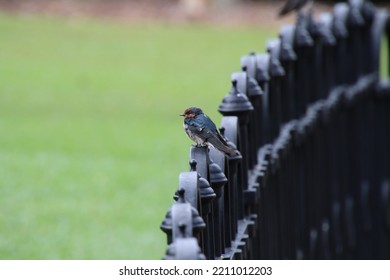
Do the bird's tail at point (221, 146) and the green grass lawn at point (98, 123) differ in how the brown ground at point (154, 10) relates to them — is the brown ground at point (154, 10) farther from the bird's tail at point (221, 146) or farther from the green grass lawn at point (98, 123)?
the bird's tail at point (221, 146)

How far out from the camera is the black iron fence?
3852mm

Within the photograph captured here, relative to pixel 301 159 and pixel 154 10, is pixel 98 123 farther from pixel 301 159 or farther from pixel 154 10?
pixel 154 10

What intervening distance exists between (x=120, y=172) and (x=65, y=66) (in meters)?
6.08

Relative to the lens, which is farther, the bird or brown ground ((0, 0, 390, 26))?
brown ground ((0, 0, 390, 26))

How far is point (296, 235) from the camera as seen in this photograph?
601 centimetres

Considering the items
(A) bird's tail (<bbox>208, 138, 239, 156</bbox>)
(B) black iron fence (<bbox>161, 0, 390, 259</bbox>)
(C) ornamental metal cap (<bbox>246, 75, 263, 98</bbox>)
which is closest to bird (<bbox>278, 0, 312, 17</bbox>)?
(B) black iron fence (<bbox>161, 0, 390, 259</bbox>)

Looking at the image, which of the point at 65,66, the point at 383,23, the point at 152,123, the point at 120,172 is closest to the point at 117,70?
the point at 65,66

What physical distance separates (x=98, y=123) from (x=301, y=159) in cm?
567

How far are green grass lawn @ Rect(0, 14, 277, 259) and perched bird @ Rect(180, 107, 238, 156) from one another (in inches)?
111

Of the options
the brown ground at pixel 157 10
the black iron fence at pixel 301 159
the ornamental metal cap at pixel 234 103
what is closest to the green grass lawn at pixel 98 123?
the brown ground at pixel 157 10

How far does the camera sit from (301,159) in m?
6.23

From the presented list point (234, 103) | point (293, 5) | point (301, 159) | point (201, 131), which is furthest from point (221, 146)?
point (293, 5)

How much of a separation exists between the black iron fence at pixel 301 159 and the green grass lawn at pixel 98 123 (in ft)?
3.88

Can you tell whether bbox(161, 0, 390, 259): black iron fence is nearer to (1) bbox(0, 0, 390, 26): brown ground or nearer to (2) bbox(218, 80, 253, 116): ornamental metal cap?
(2) bbox(218, 80, 253, 116): ornamental metal cap
